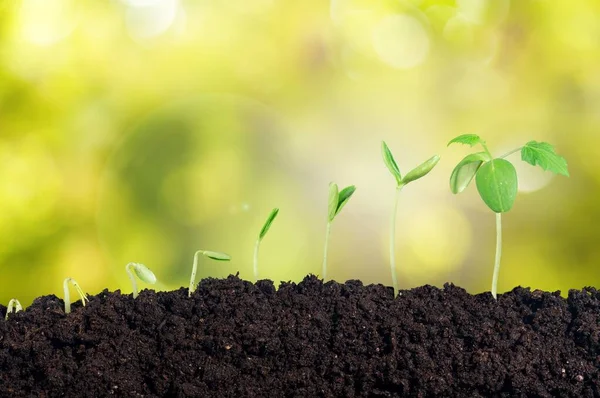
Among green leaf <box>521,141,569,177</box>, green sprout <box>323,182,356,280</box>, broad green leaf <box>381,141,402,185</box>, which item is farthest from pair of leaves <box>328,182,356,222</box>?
green leaf <box>521,141,569,177</box>

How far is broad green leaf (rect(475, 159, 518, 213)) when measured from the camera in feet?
4.08

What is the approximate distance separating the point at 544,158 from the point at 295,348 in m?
0.58

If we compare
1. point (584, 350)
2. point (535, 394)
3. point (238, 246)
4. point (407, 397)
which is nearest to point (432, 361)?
point (407, 397)

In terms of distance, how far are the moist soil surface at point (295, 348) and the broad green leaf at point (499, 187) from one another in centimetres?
22

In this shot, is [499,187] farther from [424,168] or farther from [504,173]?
[424,168]

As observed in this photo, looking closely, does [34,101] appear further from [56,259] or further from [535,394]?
[535,394]

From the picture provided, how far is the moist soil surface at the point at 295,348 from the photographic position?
1.20m

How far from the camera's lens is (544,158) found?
A: 1252 mm

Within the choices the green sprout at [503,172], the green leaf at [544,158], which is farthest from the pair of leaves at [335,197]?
the green leaf at [544,158]

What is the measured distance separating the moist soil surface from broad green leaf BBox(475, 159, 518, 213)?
8.6 inches

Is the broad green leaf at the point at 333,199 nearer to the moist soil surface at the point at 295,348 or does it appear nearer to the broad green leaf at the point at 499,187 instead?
the moist soil surface at the point at 295,348

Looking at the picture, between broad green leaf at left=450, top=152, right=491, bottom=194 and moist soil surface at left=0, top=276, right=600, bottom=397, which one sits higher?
broad green leaf at left=450, top=152, right=491, bottom=194

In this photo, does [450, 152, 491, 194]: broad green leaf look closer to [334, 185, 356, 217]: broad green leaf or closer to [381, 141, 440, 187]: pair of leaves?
[381, 141, 440, 187]: pair of leaves

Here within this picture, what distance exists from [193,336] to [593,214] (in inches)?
52.6
